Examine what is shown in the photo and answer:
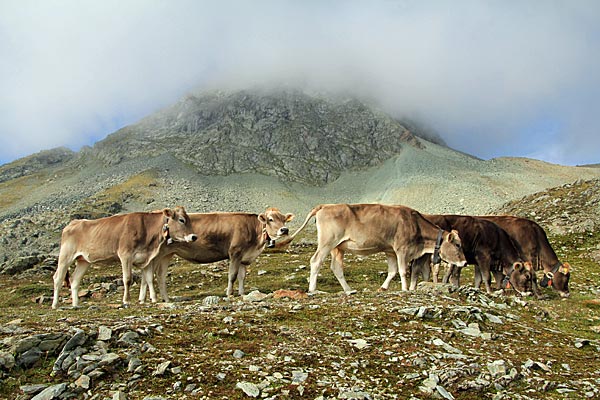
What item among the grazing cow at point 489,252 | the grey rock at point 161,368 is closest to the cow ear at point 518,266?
the grazing cow at point 489,252

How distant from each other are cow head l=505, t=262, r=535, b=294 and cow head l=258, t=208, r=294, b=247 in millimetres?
10540

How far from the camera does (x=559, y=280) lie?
22422 mm

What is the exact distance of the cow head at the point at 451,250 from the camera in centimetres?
1972

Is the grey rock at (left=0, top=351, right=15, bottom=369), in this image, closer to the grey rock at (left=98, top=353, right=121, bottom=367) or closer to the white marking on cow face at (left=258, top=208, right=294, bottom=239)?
the grey rock at (left=98, top=353, right=121, bottom=367)

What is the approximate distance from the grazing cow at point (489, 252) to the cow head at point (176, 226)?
36.7ft

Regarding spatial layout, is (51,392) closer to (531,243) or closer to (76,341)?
(76,341)

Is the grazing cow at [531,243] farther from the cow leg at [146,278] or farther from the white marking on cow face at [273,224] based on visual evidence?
the cow leg at [146,278]

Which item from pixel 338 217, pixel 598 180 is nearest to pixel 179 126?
pixel 598 180

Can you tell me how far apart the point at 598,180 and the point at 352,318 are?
49.6 metres

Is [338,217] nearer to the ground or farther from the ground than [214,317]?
farther from the ground

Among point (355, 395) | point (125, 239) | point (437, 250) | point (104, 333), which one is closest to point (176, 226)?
point (125, 239)

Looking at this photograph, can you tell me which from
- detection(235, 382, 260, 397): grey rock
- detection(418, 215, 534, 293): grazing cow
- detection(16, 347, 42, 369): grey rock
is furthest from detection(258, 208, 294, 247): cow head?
detection(235, 382, 260, 397): grey rock

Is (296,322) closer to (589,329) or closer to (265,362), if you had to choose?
(265,362)

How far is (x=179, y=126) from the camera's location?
610 ft
